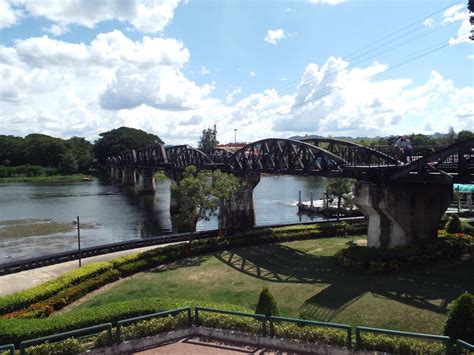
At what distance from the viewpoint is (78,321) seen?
17.2 metres

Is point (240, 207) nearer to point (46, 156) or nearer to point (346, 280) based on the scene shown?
point (346, 280)

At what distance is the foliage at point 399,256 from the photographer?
2866cm

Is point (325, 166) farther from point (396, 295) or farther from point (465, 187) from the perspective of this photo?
point (465, 187)

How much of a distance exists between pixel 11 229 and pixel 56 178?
10169 centimetres

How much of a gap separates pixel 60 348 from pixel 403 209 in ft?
87.5

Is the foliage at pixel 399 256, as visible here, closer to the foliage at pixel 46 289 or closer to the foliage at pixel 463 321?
the foliage at pixel 463 321

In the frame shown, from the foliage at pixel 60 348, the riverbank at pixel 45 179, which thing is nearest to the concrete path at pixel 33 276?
the foliage at pixel 60 348

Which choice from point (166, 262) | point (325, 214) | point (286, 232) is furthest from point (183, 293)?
point (325, 214)

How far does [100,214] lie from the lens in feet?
252

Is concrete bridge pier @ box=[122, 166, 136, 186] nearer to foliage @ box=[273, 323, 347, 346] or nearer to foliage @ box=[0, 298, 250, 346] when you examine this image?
foliage @ box=[0, 298, 250, 346]

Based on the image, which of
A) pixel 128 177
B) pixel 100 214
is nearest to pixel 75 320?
pixel 100 214

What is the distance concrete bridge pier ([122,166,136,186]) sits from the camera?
141000 mm

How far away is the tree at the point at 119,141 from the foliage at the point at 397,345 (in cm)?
15867

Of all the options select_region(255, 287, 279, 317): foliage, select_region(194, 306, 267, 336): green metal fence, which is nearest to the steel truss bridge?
select_region(255, 287, 279, 317): foliage
